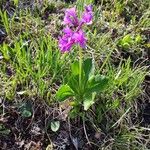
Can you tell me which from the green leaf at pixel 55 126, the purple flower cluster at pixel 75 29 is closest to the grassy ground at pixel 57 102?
the green leaf at pixel 55 126

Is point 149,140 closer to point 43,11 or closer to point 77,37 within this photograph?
point 77,37

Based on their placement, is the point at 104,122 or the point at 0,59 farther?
the point at 0,59

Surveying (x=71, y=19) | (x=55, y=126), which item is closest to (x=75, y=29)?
(x=71, y=19)

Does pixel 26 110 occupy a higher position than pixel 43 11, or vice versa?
pixel 43 11

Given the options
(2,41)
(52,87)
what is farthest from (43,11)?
(52,87)

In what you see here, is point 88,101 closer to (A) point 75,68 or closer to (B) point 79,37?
(A) point 75,68

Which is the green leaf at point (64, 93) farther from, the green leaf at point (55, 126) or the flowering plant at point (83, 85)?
the green leaf at point (55, 126)
